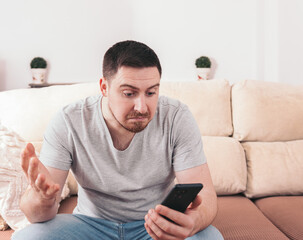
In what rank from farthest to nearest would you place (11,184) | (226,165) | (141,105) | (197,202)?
(226,165)
(11,184)
(141,105)
(197,202)

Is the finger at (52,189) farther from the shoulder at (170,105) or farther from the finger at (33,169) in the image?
the shoulder at (170,105)

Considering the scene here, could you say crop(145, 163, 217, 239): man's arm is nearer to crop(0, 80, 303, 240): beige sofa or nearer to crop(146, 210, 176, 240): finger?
crop(146, 210, 176, 240): finger

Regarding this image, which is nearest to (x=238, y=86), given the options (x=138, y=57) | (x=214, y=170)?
(x=214, y=170)

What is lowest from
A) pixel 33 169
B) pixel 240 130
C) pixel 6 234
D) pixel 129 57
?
pixel 6 234

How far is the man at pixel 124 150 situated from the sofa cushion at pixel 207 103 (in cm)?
55

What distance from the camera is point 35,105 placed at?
1689 mm

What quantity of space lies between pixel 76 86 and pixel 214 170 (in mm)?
860

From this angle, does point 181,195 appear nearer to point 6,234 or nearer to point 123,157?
point 123,157

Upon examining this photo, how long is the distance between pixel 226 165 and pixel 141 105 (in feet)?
2.45

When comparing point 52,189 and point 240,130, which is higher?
point 52,189

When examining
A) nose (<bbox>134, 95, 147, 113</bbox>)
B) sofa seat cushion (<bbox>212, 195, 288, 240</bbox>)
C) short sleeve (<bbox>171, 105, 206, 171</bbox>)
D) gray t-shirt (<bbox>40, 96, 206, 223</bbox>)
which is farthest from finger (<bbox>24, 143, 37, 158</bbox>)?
sofa seat cushion (<bbox>212, 195, 288, 240</bbox>)

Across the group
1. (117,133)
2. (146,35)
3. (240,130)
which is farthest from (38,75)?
(117,133)

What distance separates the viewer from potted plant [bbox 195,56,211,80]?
3330mm

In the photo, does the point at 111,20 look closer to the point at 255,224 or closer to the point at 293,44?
the point at 293,44
